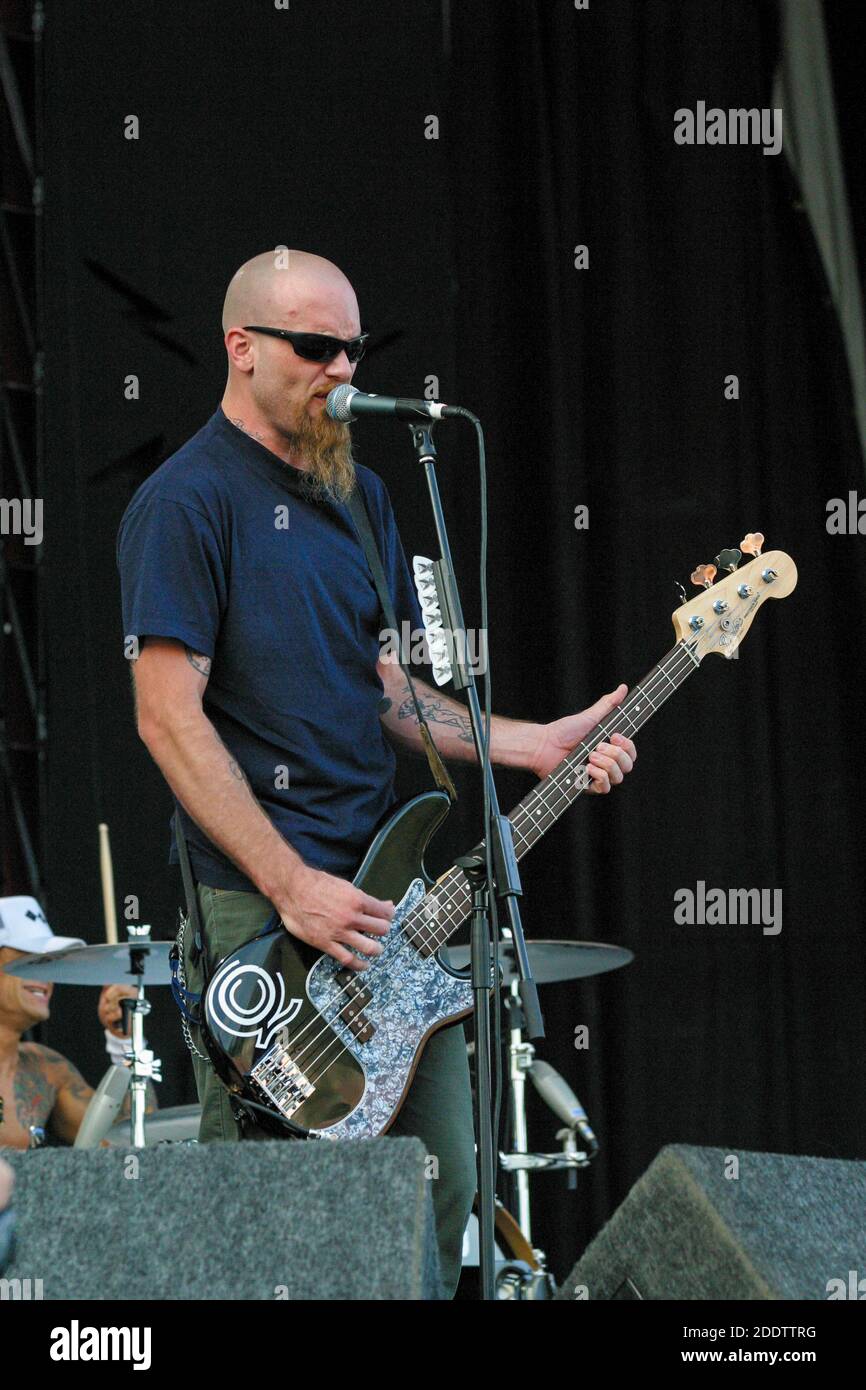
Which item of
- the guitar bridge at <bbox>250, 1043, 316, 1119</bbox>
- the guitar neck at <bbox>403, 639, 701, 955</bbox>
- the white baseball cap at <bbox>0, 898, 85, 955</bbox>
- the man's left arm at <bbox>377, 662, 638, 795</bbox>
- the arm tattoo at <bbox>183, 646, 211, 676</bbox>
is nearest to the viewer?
the guitar bridge at <bbox>250, 1043, 316, 1119</bbox>

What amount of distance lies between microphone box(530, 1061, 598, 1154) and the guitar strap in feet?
5.32

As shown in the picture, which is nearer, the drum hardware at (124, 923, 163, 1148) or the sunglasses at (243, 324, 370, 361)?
the sunglasses at (243, 324, 370, 361)

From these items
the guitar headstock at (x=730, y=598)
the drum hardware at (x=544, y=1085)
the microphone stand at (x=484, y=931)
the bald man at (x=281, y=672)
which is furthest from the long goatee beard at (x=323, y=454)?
the drum hardware at (x=544, y=1085)

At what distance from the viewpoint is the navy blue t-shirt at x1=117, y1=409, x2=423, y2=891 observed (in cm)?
286

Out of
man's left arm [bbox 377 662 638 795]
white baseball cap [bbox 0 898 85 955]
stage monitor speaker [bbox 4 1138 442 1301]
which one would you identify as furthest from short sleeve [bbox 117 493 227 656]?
white baseball cap [bbox 0 898 85 955]

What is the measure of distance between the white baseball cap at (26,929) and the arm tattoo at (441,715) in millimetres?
1719

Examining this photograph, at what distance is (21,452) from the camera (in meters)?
5.33

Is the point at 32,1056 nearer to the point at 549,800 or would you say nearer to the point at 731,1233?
the point at 549,800

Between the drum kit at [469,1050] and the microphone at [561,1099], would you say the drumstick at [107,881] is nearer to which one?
the drum kit at [469,1050]

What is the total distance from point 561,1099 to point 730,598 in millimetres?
1682

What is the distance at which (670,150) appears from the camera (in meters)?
4.90

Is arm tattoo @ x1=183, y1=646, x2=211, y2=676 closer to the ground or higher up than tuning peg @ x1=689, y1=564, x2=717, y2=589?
closer to the ground

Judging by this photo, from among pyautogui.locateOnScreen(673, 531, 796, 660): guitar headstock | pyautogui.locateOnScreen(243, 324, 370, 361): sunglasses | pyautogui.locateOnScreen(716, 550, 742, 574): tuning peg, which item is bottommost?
pyautogui.locateOnScreen(673, 531, 796, 660): guitar headstock

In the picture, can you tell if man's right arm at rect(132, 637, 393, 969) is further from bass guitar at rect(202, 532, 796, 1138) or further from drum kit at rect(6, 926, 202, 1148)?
drum kit at rect(6, 926, 202, 1148)
